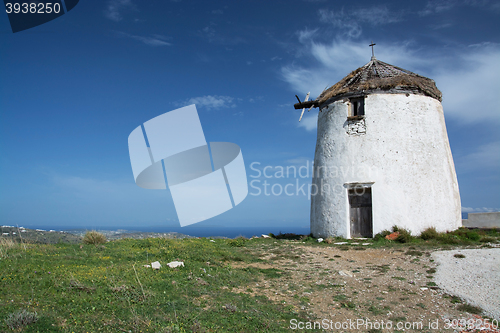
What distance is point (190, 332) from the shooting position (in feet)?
16.5

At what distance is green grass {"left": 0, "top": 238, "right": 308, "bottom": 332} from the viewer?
5.16 meters

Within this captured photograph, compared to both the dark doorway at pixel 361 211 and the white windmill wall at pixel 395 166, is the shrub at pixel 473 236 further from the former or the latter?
the dark doorway at pixel 361 211

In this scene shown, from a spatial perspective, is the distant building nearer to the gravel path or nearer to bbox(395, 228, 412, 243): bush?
bbox(395, 228, 412, 243): bush

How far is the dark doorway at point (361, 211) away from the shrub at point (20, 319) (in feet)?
45.5

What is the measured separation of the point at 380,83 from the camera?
16094 mm

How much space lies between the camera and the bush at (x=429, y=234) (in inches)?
555

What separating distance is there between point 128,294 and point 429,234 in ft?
43.3

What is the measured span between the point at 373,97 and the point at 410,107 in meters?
1.85

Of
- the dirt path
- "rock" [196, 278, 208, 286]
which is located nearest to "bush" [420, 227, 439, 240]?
the dirt path

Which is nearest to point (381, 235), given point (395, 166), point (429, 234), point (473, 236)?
point (429, 234)

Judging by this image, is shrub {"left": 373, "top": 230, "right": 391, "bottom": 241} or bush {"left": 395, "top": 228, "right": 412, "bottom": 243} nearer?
bush {"left": 395, "top": 228, "right": 412, "bottom": 243}

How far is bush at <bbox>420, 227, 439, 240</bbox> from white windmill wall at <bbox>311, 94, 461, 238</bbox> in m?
0.38

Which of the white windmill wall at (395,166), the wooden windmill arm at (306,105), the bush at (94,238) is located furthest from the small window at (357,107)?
the bush at (94,238)

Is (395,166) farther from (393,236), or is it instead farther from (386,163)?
(393,236)
